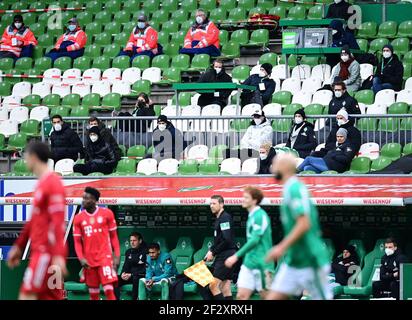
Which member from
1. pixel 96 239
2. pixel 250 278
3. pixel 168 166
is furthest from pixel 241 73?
pixel 250 278

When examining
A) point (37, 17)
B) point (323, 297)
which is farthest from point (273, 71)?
point (323, 297)

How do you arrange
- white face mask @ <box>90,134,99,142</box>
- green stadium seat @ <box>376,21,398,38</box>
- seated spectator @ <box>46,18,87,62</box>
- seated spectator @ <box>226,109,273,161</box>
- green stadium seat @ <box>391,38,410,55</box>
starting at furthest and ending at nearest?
seated spectator @ <box>46,18,87,62</box>, green stadium seat @ <box>376,21,398,38</box>, green stadium seat @ <box>391,38,410,55</box>, white face mask @ <box>90,134,99,142</box>, seated spectator @ <box>226,109,273,161</box>

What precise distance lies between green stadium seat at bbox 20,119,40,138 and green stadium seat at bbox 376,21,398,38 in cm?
697

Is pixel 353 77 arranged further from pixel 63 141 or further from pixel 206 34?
pixel 63 141

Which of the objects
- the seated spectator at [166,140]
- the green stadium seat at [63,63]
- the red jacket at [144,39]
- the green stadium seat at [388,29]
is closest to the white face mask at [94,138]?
the seated spectator at [166,140]

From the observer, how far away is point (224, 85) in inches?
919

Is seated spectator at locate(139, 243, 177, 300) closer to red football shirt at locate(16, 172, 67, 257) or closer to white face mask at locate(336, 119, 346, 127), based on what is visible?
white face mask at locate(336, 119, 346, 127)

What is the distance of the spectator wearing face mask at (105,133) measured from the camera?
73.8 ft

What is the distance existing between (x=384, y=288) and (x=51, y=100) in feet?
33.6

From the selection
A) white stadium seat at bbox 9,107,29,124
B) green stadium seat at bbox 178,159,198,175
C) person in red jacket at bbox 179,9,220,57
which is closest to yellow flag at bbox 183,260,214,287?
green stadium seat at bbox 178,159,198,175

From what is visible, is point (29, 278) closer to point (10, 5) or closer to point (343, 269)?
point (343, 269)

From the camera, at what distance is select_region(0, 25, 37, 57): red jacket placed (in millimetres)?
29562

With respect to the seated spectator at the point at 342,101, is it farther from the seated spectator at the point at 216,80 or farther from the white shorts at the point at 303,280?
the white shorts at the point at 303,280
